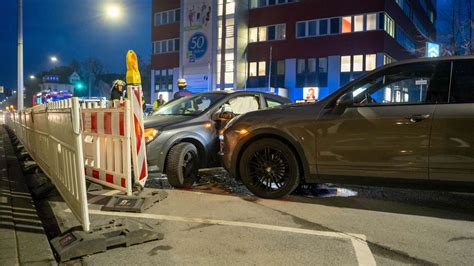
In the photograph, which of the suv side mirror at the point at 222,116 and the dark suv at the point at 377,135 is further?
the suv side mirror at the point at 222,116

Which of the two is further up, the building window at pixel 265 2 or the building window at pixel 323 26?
the building window at pixel 265 2

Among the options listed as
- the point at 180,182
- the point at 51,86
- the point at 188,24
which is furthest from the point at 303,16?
the point at 51,86

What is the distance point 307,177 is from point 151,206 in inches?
75.8

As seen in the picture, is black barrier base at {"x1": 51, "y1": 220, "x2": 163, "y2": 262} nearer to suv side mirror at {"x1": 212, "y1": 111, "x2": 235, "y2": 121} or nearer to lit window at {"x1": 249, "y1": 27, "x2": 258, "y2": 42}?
suv side mirror at {"x1": 212, "y1": 111, "x2": 235, "y2": 121}

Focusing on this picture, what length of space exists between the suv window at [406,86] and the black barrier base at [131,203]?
Answer: 8.88 feet

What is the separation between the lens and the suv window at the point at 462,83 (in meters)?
4.68

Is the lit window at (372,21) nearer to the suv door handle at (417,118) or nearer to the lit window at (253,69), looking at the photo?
the lit window at (253,69)

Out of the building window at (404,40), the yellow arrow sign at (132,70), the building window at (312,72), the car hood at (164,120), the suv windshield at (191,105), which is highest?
the building window at (404,40)

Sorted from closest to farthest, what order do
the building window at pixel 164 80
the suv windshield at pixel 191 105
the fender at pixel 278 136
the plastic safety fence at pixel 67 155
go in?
the plastic safety fence at pixel 67 155, the fender at pixel 278 136, the suv windshield at pixel 191 105, the building window at pixel 164 80

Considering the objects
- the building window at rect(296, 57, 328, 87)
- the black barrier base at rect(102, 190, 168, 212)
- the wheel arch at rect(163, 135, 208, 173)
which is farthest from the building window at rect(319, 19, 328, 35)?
the black barrier base at rect(102, 190, 168, 212)

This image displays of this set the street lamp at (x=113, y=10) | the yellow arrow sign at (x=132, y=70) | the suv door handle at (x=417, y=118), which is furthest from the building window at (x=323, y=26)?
the suv door handle at (x=417, y=118)

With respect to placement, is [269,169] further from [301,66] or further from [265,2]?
[265,2]

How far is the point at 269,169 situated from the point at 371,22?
30.7 metres

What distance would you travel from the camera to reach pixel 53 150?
5570 millimetres
